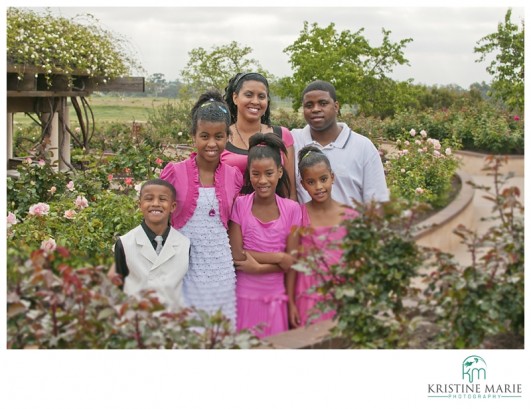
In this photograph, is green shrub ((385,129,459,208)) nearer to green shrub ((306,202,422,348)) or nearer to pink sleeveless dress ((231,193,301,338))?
pink sleeveless dress ((231,193,301,338))

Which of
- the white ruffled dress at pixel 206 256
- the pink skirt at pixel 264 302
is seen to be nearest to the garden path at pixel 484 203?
the pink skirt at pixel 264 302

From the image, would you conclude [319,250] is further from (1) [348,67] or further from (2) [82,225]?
(1) [348,67]

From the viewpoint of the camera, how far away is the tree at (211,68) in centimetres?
1590

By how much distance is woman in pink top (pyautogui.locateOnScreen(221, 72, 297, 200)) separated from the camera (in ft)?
13.2

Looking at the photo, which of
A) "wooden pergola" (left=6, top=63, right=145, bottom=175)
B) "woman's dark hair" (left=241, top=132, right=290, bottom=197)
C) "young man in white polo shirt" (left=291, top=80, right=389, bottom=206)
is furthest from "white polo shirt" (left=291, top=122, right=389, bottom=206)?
"wooden pergola" (left=6, top=63, right=145, bottom=175)

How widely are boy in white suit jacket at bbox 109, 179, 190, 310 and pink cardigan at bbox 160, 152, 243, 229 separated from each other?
97mm

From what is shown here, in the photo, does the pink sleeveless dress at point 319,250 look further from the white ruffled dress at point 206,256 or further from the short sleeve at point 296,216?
the white ruffled dress at point 206,256

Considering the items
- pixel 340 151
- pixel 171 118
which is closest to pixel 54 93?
pixel 340 151

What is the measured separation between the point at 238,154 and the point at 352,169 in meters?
0.58

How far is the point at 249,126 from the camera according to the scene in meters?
4.18

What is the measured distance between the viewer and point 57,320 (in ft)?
10.6

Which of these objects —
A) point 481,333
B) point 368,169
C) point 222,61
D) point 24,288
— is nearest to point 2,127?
point 24,288

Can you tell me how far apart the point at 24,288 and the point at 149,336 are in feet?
1.82
